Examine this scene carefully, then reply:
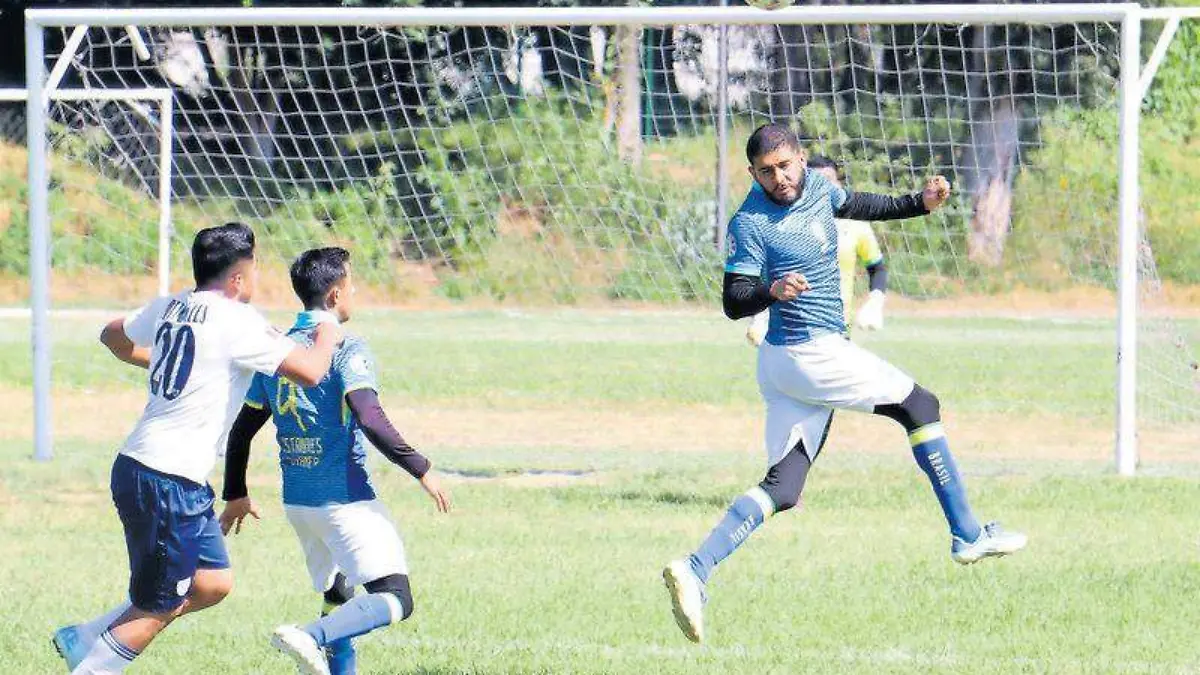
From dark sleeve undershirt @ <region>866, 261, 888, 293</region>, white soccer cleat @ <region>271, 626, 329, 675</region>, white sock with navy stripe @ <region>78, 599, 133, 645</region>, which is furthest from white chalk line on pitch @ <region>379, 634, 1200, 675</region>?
dark sleeve undershirt @ <region>866, 261, 888, 293</region>

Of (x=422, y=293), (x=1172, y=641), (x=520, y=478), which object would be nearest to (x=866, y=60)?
(x=422, y=293)

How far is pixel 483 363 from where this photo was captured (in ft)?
73.9

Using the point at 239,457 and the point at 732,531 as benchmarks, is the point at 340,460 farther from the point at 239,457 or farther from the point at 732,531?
the point at 732,531

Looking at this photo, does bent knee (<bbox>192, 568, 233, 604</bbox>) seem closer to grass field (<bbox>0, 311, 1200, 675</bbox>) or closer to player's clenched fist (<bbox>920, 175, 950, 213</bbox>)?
grass field (<bbox>0, 311, 1200, 675</bbox>)

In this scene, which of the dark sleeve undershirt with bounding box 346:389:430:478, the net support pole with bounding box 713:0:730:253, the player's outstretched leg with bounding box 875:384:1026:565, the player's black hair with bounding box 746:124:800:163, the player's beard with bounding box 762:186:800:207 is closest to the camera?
the dark sleeve undershirt with bounding box 346:389:430:478

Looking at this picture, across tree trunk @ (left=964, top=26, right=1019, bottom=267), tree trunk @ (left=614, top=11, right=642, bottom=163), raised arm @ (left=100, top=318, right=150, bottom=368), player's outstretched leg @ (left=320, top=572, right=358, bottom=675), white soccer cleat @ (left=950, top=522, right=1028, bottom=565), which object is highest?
tree trunk @ (left=614, top=11, right=642, bottom=163)

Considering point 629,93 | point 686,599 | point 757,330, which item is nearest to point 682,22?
point 757,330

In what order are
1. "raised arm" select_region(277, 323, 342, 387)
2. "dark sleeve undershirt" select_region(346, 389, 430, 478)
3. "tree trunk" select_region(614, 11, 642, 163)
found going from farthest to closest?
"tree trunk" select_region(614, 11, 642, 163), "dark sleeve undershirt" select_region(346, 389, 430, 478), "raised arm" select_region(277, 323, 342, 387)

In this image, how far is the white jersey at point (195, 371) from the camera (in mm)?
6336

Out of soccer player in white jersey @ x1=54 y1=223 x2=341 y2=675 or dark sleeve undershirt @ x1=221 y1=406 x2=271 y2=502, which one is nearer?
soccer player in white jersey @ x1=54 y1=223 x2=341 y2=675

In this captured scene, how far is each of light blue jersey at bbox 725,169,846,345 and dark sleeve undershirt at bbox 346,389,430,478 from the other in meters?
1.61

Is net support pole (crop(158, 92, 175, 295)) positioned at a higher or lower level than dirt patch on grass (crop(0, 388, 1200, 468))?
higher

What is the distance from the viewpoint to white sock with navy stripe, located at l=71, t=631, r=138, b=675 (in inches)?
252

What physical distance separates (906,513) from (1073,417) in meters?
6.54
